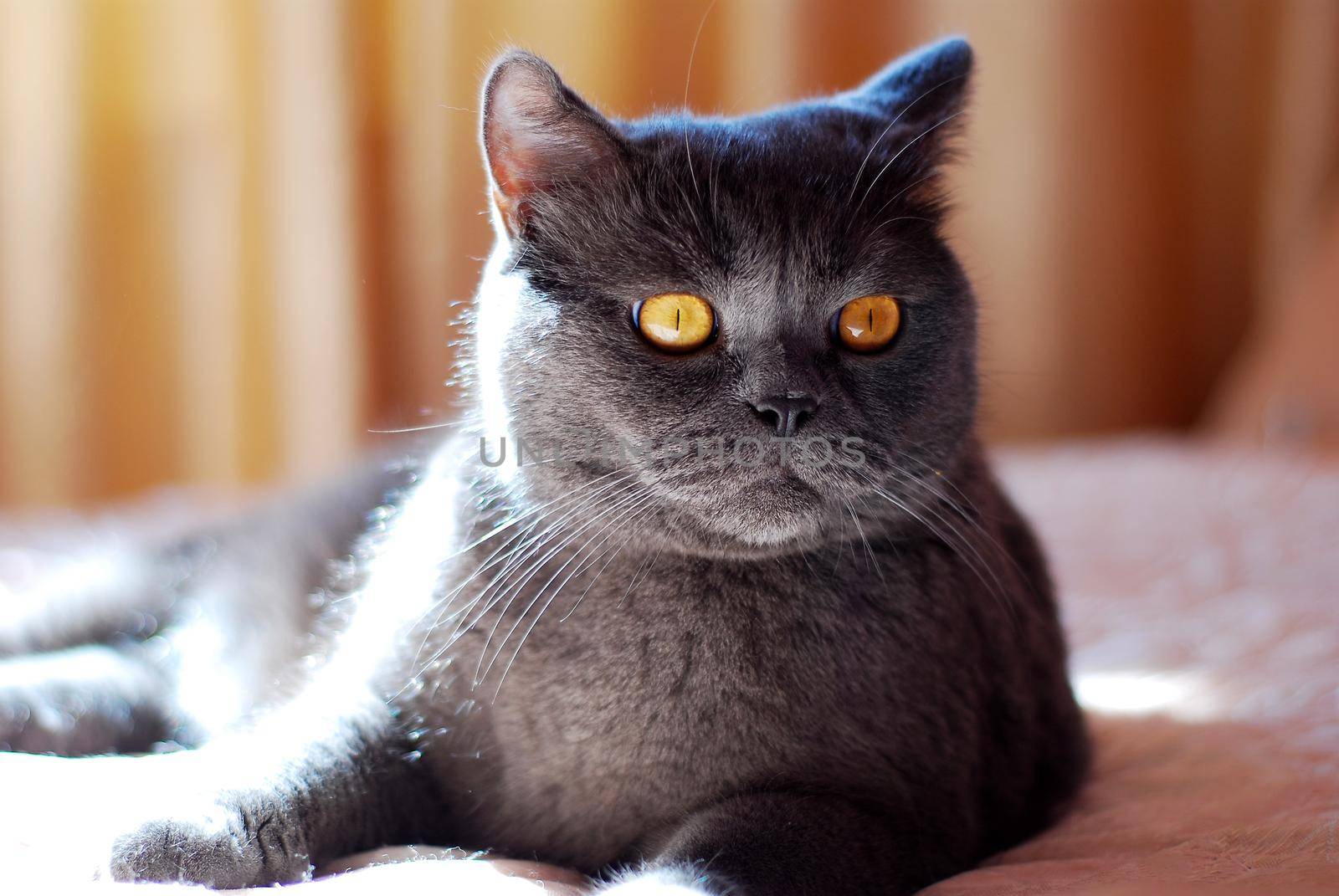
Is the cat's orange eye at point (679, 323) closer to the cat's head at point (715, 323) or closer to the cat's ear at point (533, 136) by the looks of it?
the cat's head at point (715, 323)

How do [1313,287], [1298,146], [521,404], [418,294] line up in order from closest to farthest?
[521,404]
[1313,287]
[418,294]
[1298,146]

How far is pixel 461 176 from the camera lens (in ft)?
8.52

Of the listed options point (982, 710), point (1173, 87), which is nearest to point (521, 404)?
point (982, 710)

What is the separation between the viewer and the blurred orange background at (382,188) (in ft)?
8.41

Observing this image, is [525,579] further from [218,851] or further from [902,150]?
[902,150]

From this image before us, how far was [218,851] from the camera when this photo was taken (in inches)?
32.3

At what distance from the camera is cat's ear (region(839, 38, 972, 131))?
A: 1074mm

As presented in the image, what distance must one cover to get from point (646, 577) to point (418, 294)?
188cm

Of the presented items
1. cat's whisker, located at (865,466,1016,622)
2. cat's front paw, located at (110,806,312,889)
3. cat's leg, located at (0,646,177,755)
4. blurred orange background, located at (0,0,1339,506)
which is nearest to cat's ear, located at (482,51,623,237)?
cat's whisker, located at (865,466,1016,622)

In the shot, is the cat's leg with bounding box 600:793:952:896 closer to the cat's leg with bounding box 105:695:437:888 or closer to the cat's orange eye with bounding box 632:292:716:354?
the cat's leg with bounding box 105:695:437:888

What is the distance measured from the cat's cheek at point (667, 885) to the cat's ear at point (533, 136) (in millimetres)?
518

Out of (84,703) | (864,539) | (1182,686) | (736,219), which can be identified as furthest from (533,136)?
(1182,686)

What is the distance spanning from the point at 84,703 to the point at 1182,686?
3.86ft

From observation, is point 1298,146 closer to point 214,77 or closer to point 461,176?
point 461,176
